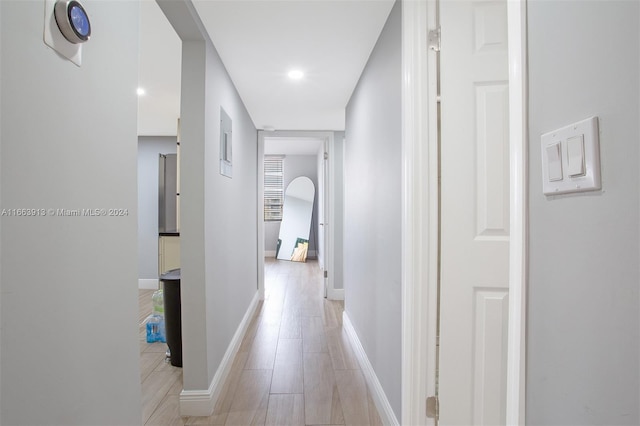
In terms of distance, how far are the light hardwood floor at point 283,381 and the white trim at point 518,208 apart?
1.39m

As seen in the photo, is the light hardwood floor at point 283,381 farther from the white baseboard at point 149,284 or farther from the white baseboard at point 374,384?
the white baseboard at point 149,284

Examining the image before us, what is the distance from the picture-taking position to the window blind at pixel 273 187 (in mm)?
8164

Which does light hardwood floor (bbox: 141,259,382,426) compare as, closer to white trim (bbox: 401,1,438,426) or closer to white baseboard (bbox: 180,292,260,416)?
white baseboard (bbox: 180,292,260,416)

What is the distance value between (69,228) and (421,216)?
1259 mm

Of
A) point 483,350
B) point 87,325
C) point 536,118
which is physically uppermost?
point 536,118

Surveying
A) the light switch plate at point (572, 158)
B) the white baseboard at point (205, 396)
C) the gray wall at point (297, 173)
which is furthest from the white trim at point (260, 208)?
the light switch plate at point (572, 158)

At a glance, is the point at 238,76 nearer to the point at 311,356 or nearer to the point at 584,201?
the point at 311,356

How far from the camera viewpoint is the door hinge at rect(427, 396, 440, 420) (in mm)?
1467

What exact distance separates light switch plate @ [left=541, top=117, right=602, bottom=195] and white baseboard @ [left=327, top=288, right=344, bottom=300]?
3.87 meters

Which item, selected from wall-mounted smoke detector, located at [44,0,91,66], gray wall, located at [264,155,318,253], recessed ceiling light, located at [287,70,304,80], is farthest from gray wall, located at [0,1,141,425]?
gray wall, located at [264,155,318,253]

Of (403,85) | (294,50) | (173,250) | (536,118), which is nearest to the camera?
(536,118)

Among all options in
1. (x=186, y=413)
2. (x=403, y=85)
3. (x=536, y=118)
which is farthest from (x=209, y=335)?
(x=536, y=118)

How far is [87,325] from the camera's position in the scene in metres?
0.79

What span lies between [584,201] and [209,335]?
76.1 inches
